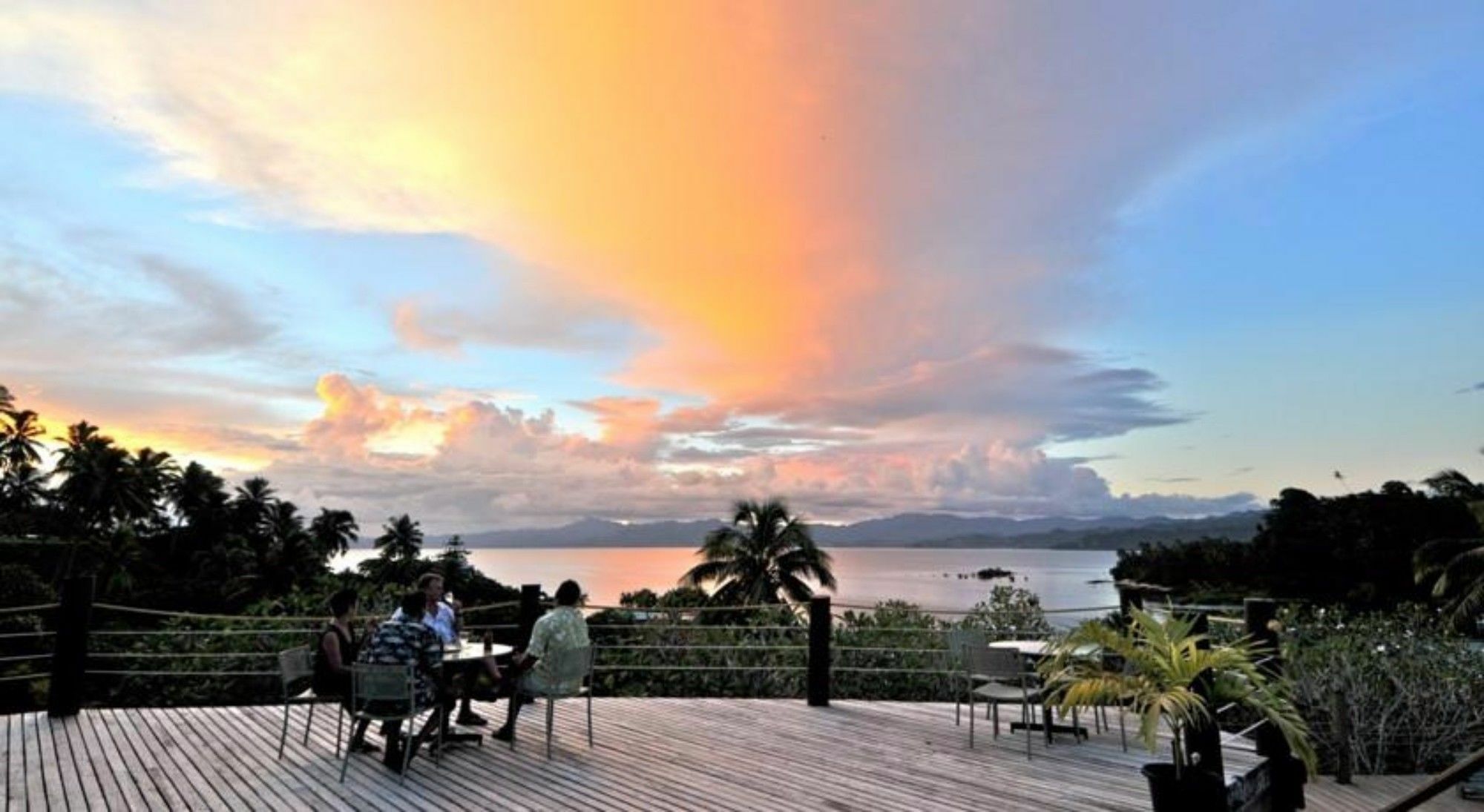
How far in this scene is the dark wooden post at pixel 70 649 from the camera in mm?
6066

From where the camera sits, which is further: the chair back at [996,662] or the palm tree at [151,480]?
the palm tree at [151,480]

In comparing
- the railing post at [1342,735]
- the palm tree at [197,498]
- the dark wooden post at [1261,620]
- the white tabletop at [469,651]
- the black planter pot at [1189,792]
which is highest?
the palm tree at [197,498]

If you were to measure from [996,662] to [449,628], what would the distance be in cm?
430

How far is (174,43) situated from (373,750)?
684 centimetres

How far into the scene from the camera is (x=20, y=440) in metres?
42.6

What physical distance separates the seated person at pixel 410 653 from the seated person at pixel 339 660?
0.19 metres

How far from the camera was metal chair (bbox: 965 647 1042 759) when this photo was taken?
559cm

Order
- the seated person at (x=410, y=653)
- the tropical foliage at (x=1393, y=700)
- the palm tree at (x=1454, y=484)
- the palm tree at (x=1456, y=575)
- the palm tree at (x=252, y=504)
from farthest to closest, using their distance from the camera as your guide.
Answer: the palm tree at (x=252, y=504)
the palm tree at (x=1454, y=484)
the palm tree at (x=1456, y=575)
the tropical foliage at (x=1393, y=700)
the seated person at (x=410, y=653)

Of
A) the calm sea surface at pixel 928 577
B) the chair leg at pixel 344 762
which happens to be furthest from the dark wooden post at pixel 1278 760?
the chair leg at pixel 344 762

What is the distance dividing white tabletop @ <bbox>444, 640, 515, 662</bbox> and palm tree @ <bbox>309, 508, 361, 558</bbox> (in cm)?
6190

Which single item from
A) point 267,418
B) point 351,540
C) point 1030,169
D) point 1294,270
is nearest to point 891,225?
point 1030,169

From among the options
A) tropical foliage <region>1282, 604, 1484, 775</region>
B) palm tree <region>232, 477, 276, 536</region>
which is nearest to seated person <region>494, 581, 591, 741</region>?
tropical foliage <region>1282, 604, 1484, 775</region>

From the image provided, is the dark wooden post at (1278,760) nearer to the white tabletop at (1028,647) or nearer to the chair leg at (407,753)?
the white tabletop at (1028,647)

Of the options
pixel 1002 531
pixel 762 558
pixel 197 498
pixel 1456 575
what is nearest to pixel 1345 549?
pixel 1456 575
